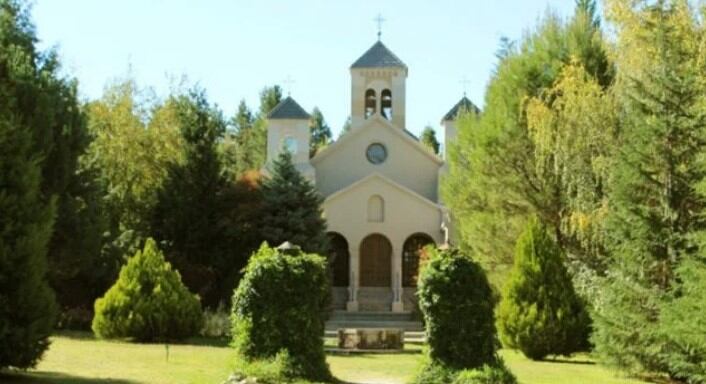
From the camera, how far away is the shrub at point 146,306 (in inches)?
940

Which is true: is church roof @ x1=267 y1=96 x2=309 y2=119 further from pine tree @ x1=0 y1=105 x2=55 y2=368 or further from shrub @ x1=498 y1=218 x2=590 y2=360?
pine tree @ x1=0 y1=105 x2=55 y2=368

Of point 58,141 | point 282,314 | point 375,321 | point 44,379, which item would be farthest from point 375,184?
point 44,379

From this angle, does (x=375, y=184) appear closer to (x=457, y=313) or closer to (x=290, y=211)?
(x=290, y=211)

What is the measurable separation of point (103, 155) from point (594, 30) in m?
20.9

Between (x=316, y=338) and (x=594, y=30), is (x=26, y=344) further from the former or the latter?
(x=594, y=30)

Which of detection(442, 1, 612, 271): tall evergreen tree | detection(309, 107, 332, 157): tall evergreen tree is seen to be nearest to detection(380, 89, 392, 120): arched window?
detection(442, 1, 612, 271): tall evergreen tree

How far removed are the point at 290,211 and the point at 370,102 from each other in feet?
45.0

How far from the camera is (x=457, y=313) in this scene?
593 inches

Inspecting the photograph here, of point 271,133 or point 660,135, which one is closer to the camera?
point 660,135

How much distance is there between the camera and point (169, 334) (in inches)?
952

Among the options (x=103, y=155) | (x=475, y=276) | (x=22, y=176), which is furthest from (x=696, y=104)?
(x=103, y=155)

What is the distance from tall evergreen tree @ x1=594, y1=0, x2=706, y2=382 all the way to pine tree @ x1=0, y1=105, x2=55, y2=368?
10.9 meters

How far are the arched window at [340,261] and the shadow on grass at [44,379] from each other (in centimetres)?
2664

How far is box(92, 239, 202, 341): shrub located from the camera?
78.3ft
